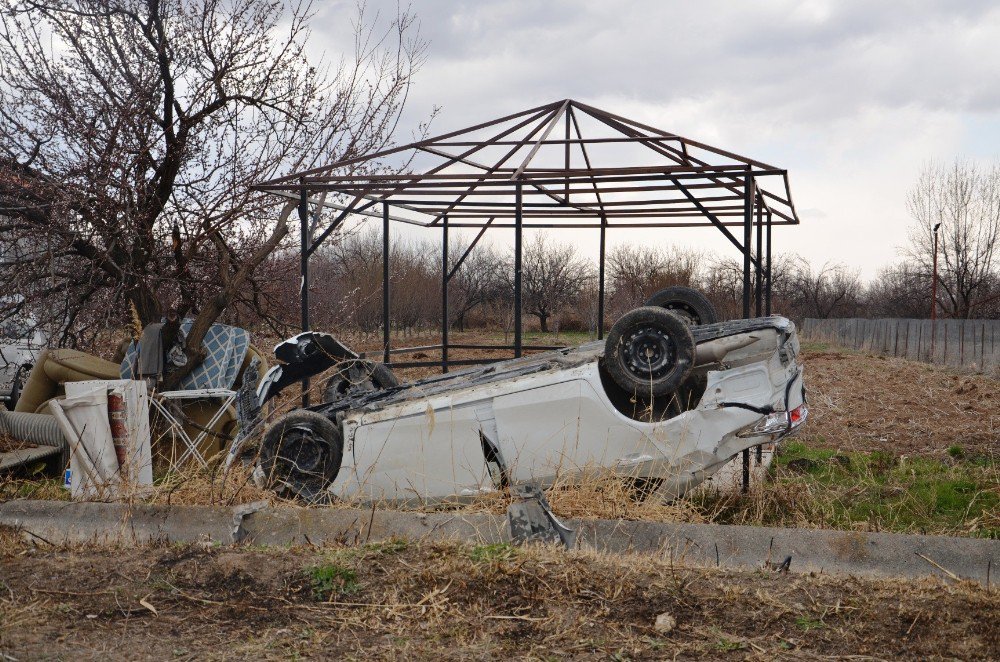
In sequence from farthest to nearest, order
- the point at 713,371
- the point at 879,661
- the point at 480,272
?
the point at 480,272 → the point at 713,371 → the point at 879,661

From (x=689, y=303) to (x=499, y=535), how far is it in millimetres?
4139

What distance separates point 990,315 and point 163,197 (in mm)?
36945

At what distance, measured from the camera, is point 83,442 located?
23.1 feet

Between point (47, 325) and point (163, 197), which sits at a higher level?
point (163, 197)

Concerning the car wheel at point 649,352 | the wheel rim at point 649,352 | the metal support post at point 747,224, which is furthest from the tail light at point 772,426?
the metal support post at point 747,224

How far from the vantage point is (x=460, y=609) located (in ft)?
12.8

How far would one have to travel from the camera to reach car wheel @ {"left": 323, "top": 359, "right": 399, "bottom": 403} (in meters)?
7.36

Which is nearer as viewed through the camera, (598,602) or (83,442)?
(598,602)

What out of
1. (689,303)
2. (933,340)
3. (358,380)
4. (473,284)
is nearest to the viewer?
(358,380)

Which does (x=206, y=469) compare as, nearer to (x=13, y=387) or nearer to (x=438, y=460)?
(x=438, y=460)

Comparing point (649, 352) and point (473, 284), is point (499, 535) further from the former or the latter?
point (473, 284)

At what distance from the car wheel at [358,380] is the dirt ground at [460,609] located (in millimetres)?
2848

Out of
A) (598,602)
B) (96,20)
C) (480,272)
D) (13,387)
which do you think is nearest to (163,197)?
(96,20)

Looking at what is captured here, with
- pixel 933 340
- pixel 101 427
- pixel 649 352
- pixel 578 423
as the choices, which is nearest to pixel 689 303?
pixel 649 352
